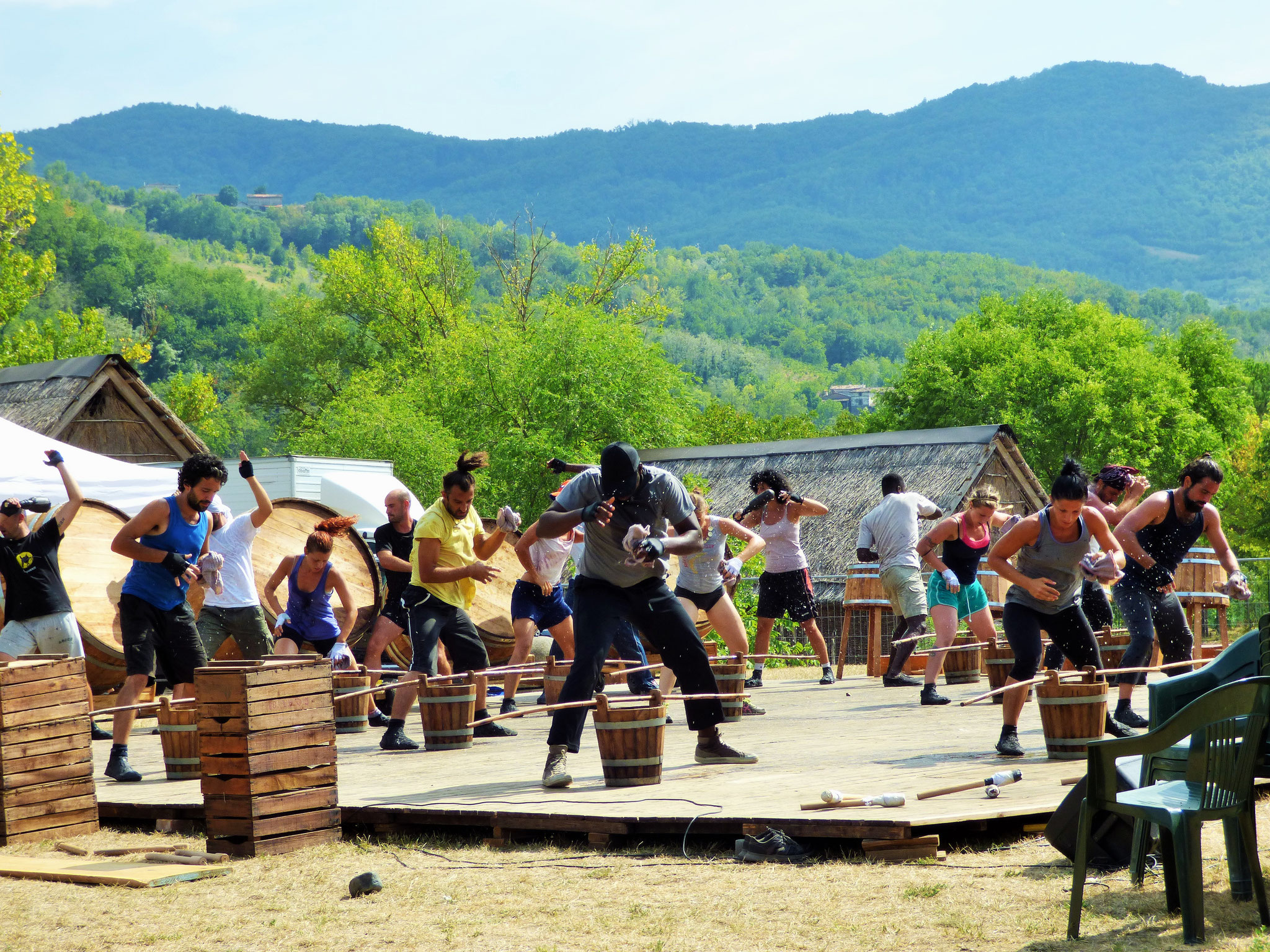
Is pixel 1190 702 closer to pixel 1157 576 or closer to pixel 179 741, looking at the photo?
pixel 1157 576

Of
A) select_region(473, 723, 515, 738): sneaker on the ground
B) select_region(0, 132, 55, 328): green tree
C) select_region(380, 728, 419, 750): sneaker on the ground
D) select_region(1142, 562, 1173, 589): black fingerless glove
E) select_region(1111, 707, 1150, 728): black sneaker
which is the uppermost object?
select_region(0, 132, 55, 328): green tree

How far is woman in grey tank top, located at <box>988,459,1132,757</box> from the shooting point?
25.8 ft

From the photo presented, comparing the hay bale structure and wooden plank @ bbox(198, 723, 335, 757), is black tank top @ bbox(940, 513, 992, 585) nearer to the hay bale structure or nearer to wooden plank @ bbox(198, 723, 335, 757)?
wooden plank @ bbox(198, 723, 335, 757)

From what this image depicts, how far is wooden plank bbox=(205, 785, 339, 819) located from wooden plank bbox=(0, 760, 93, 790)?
109 cm

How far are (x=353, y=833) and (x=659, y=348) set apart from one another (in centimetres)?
2750

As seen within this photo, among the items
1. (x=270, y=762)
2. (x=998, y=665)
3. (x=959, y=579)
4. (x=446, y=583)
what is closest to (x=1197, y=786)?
(x=270, y=762)

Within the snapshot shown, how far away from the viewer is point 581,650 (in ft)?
24.3

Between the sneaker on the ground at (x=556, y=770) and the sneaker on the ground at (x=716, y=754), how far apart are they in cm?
91

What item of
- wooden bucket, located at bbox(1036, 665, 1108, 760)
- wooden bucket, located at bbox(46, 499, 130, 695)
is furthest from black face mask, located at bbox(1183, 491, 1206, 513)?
wooden bucket, located at bbox(46, 499, 130, 695)

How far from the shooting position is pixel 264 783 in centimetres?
666

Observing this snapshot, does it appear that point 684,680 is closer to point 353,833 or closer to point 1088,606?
point 353,833

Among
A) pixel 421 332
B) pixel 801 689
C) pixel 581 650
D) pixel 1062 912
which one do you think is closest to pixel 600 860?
pixel 581 650

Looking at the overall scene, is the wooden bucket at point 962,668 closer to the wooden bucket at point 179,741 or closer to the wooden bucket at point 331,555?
the wooden bucket at point 331,555

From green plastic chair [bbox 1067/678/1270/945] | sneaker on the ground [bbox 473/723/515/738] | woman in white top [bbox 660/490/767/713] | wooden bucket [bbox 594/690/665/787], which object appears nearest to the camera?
green plastic chair [bbox 1067/678/1270/945]
